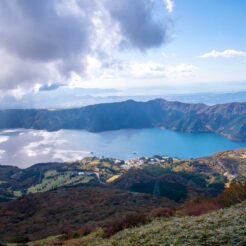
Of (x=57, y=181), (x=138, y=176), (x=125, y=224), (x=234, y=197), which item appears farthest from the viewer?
(x=57, y=181)

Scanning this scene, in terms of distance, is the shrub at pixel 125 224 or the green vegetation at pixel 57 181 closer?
the shrub at pixel 125 224

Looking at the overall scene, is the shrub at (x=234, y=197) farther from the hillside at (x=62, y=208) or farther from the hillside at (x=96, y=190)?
the hillside at (x=62, y=208)

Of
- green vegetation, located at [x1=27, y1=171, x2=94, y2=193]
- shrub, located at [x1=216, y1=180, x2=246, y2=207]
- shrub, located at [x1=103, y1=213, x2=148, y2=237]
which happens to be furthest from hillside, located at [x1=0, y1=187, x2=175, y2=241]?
green vegetation, located at [x1=27, y1=171, x2=94, y2=193]

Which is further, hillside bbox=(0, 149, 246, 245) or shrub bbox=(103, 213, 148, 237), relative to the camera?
hillside bbox=(0, 149, 246, 245)

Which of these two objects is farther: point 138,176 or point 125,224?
point 138,176

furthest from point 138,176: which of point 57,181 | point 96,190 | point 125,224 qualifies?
point 125,224

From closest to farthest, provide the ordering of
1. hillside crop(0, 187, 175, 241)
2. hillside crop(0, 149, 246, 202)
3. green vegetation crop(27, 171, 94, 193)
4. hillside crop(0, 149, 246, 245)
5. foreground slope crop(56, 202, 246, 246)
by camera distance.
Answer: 1. foreground slope crop(56, 202, 246, 246)
2. hillside crop(0, 149, 246, 245)
3. hillside crop(0, 187, 175, 241)
4. hillside crop(0, 149, 246, 202)
5. green vegetation crop(27, 171, 94, 193)

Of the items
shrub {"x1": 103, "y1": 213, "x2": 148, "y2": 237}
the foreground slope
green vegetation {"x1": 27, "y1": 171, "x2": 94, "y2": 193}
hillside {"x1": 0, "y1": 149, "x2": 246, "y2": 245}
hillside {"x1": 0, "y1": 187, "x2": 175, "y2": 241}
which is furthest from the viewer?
green vegetation {"x1": 27, "y1": 171, "x2": 94, "y2": 193}

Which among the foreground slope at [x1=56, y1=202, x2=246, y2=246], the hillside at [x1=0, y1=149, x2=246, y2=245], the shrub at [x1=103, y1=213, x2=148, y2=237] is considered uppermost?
the foreground slope at [x1=56, y1=202, x2=246, y2=246]

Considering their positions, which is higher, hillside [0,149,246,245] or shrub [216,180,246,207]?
shrub [216,180,246,207]

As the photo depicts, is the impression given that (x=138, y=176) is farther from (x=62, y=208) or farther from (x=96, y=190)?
(x=62, y=208)

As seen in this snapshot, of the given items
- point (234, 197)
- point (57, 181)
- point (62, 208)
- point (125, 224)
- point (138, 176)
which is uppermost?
point (234, 197)

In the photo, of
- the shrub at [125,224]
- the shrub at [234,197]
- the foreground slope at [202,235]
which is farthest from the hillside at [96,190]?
the foreground slope at [202,235]

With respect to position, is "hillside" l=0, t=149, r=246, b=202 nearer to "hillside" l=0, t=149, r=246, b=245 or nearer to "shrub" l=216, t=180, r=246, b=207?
"hillside" l=0, t=149, r=246, b=245
